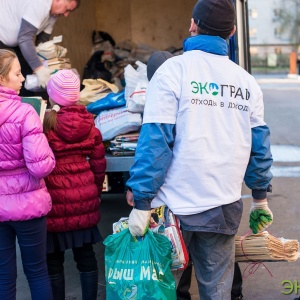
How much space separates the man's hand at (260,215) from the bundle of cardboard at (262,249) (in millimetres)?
168

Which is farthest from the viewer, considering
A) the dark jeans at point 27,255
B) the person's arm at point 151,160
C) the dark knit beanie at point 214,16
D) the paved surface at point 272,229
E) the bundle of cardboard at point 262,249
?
the paved surface at point 272,229

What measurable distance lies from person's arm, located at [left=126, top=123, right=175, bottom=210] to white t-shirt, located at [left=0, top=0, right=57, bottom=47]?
231 centimetres

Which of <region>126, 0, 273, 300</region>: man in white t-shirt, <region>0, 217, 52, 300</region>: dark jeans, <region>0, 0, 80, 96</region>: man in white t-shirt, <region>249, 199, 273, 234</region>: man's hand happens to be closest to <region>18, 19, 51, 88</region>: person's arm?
<region>0, 0, 80, 96</region>: man in white t-shirt

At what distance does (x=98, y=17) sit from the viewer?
7359 millimetres

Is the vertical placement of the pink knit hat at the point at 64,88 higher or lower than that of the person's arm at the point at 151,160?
higher

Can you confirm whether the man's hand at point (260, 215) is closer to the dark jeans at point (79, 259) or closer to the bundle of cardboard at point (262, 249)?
the bundle of cardboard at point (262, 249)

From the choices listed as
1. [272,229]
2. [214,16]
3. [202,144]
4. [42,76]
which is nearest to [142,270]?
[202,144]

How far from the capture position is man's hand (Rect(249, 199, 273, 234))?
3.46 m

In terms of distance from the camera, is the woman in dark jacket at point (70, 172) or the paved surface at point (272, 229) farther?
the paved surface at point (272, 229)

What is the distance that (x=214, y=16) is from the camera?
3035mm

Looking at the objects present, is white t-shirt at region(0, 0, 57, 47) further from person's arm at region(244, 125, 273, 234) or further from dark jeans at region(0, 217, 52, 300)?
person's arm at region(244, 125, 273, 234)

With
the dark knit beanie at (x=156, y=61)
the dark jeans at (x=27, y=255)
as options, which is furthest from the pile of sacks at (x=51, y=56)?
the dark jeans at (x=27, y=255)

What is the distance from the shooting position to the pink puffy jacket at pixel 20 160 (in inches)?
133

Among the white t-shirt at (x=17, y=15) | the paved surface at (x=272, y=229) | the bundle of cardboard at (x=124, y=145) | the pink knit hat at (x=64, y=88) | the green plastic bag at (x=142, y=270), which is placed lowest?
the paved surface at (x=272, y=229)
